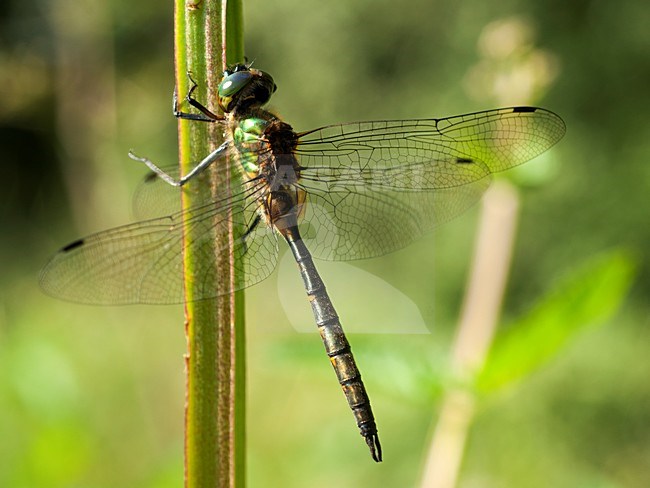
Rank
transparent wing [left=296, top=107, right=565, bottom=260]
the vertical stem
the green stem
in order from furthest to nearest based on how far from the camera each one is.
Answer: transparent wing [left=296, top=107, right=565, bottom=260]
the vertical stem
the green stem

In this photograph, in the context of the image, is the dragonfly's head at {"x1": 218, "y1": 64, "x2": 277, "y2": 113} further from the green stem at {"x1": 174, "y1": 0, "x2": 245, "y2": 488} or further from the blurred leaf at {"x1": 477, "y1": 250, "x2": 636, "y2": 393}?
the blurred leaf at {"x1": 477, "y1": 250, "x2": 636, "y2": 393}

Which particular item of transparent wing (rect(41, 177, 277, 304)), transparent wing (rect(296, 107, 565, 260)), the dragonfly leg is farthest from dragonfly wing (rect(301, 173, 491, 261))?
the dragonfly leg

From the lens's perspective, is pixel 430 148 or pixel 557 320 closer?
pixel 557 320

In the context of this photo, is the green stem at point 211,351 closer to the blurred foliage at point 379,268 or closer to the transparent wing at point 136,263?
the transparent wing at point 136,263

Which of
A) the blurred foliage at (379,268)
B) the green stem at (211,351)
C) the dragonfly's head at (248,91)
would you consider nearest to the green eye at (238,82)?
the dragonfly's head at (248,91)

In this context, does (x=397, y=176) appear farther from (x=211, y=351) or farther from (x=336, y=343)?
(x=211, y=351)

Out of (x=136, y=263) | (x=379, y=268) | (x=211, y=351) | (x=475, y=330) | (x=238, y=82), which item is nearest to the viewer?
(x=211, y=351)

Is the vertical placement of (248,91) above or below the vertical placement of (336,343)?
above

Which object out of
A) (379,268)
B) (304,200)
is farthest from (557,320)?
(379,268)

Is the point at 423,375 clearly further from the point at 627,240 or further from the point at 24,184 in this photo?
the point at 24,184
